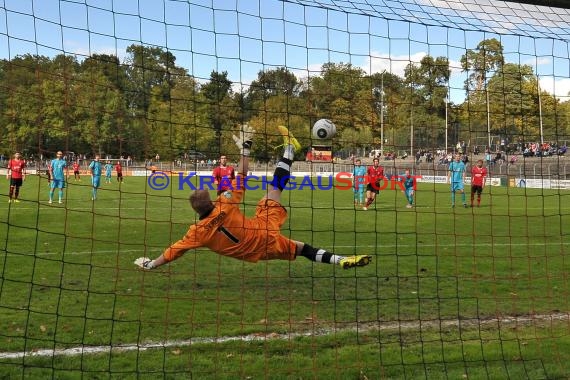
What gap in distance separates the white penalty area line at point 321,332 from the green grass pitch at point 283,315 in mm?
18

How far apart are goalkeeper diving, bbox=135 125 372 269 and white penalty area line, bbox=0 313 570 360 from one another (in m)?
0.75

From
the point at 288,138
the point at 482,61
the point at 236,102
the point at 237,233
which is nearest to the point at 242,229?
the point at 237,233

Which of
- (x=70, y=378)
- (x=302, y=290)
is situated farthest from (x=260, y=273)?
(x=70, y=378)

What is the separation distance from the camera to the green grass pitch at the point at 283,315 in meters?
4.93

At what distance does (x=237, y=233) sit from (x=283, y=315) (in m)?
1.21

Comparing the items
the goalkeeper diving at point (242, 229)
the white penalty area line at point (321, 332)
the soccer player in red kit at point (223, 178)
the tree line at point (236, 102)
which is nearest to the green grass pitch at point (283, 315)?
the white penalty area line at point (321, 332)

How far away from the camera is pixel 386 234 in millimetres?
12945

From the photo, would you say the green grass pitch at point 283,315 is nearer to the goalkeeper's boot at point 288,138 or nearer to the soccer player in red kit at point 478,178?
the goalkeeper's boot at point 288,138

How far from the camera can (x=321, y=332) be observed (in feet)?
19.2

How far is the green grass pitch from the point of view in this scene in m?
4.93

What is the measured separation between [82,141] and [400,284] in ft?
16.9

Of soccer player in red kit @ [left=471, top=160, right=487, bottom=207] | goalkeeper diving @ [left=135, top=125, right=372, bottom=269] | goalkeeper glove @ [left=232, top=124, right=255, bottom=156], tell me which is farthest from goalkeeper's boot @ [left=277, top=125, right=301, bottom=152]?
soccer player in red kit @ [left=471, top=160, right=487, bottom=207]

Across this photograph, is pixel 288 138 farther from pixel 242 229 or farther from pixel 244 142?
pixel 242 229

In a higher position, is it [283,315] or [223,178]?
[223,178]
